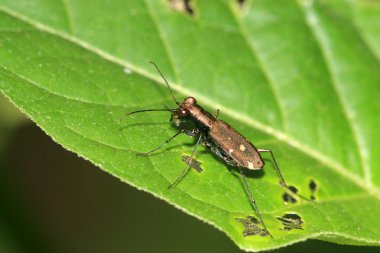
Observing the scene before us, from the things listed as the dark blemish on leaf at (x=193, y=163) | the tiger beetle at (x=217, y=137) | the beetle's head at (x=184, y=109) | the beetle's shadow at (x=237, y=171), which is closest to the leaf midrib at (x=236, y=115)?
the tiger beetle at (x=217, y=137)

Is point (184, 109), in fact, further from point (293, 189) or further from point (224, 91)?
point (293, 189)

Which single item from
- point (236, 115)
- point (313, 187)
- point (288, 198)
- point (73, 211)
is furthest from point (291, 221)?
point (73, 211)

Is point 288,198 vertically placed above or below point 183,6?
below

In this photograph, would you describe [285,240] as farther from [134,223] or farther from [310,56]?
[134,223]

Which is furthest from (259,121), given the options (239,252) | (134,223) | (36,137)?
(36,137)

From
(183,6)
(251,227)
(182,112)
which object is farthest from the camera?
(183,6)

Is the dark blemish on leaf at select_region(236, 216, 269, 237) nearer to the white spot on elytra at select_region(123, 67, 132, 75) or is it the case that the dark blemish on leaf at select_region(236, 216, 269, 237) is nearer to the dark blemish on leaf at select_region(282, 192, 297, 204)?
the dark blemish on leaf at select_region(282, 192, 297, 204)
